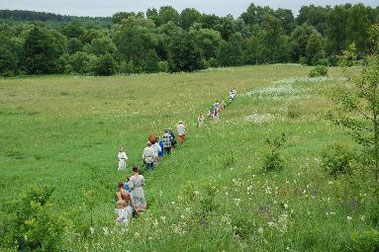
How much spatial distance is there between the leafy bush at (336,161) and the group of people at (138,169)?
6.66m

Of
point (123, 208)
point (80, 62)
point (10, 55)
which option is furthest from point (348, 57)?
point (80, 62)

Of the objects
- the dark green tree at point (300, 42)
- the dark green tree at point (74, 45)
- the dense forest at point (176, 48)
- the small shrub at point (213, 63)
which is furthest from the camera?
the dark green tree at point (74, 45)

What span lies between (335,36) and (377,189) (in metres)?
113

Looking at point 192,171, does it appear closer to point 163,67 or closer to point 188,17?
point 163,67

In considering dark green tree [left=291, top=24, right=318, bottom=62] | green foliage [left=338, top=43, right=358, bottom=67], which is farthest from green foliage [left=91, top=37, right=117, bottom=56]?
green foliage [left=338, top=43, right=358, bottom=67]

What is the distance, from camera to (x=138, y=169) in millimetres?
19891

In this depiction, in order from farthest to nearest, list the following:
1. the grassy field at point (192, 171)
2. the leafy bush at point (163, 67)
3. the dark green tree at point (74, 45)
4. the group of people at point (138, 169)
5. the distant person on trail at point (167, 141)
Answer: the dark green tree at point (74, 45) → the leafy bush at point (163, 67) → the distant person on trail at point (167, 141) → the group of people at point (138, 169) → the grassy field at point (192, 171)

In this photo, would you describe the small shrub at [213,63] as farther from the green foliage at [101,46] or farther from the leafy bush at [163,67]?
the green foliage at [101,46]

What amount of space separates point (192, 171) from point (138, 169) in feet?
12.7

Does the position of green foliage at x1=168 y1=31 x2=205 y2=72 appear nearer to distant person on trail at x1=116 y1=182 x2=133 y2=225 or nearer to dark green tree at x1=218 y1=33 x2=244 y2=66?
dark green tree at x1=218 y1=33 x2=244 y2=66

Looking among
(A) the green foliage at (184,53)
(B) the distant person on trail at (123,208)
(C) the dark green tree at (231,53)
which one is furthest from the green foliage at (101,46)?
(B) the distant person on trail at (123,208)

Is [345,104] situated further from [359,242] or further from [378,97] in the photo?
[359,242]

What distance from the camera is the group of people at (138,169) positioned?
15.6 metres

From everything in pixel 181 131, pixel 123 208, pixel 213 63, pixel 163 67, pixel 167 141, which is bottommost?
pixel 163 67
